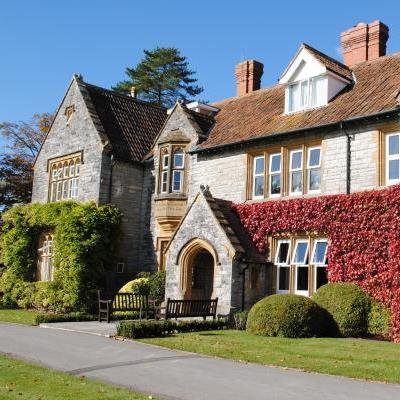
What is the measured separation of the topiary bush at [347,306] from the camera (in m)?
17.2

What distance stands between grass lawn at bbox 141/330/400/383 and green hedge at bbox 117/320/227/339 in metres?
0.46

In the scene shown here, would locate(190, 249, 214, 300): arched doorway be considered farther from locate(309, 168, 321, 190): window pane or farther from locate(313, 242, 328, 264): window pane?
locate(309, 168, 321, 190): window pane

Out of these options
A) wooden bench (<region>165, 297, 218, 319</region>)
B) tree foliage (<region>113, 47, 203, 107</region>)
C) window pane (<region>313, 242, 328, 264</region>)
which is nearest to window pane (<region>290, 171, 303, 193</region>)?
window pane (<region>313, 242, 328, 264</region>)

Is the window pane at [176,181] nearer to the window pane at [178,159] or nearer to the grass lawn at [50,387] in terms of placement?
the window pane at [178,159]

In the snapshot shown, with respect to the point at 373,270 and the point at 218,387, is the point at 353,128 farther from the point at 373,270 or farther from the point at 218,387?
the point at 218,387

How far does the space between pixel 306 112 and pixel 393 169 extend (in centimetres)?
483

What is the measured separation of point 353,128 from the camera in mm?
19594

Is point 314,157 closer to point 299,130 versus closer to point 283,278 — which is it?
point 299,130

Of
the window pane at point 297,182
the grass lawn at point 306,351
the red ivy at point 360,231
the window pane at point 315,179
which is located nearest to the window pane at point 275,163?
the window pane at point 297,182

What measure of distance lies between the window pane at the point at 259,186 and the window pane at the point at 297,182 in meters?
1.46

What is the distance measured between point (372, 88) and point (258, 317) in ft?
32.1

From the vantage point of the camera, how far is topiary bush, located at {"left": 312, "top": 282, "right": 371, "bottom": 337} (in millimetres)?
17188

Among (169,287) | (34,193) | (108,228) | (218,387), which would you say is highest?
(34,193)

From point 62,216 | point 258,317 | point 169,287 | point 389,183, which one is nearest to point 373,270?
point 389,183
